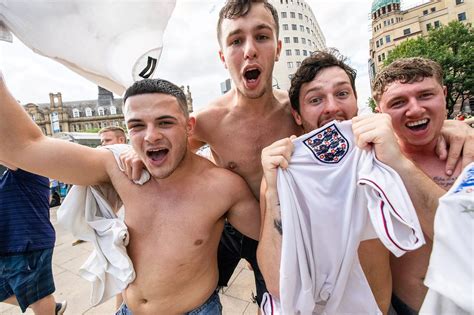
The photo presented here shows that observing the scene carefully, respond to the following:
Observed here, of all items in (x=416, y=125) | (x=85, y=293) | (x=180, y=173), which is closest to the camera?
(x=416, y=125)

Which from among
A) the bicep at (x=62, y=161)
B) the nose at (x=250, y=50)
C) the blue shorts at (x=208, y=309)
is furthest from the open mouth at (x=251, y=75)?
the blue shorts at (x=208, y=309)

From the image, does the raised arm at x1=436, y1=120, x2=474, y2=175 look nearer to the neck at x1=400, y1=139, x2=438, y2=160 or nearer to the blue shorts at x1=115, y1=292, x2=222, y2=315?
the neck at x1=400, y1=139, x2=438, y2=160

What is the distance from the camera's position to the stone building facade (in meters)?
54.1

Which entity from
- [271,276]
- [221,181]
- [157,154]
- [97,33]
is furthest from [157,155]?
[271,276]

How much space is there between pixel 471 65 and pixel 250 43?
1081 inches


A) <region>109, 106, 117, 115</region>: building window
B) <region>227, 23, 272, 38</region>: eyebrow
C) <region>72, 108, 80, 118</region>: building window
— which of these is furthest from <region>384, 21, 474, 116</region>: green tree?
<region>72, 108, 80, 118</region>: building window

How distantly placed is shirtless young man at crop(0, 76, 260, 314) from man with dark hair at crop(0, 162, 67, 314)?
149cm

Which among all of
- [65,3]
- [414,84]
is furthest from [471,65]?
[65,3]

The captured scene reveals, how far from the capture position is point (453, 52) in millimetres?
21484

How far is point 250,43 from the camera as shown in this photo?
1.63m

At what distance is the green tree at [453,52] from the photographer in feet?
65.5

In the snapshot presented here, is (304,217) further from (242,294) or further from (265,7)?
(242,294)

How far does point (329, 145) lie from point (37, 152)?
1.51 meters

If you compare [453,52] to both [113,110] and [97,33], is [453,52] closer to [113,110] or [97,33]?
[97,33]
